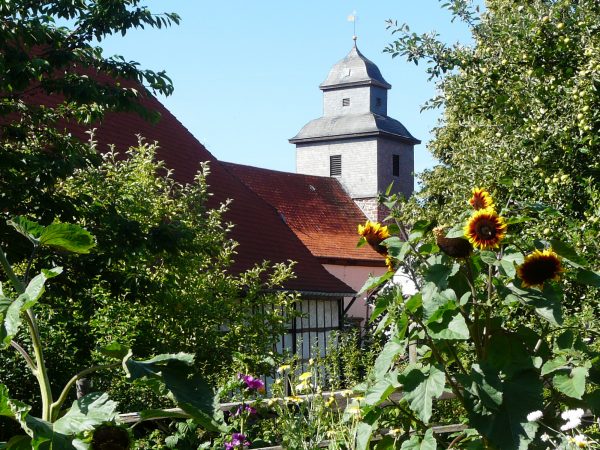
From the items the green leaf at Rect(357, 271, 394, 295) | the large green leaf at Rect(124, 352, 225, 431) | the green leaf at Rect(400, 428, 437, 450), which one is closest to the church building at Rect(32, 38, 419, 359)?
the green leaf at Rect(357, 271, 394, 295)

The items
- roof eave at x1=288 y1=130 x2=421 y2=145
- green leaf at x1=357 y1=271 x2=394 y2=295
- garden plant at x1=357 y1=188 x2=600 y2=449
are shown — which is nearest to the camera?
garden plant at x1=357 y1=188 x2=600 y2=449

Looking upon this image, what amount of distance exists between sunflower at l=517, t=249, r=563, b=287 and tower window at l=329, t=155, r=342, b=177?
43673 mm

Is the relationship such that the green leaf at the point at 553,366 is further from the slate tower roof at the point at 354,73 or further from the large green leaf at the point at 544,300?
the slate tower roof at the point at 354,73

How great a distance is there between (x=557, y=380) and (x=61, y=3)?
5.95m

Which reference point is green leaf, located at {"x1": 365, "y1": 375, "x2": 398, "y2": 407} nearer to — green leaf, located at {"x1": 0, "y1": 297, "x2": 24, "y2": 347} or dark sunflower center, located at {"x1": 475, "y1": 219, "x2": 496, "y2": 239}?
dark sunflower center, located at {"x1": 475, "y1": 219, "x2": 496, "y2": 239}

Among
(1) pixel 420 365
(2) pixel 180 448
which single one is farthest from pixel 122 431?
(2) pixel 180 448

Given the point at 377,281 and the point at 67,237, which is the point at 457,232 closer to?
the point at 377,281

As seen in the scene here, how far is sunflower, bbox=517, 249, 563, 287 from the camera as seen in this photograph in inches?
141

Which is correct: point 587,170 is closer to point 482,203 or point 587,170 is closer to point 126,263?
point 482,203

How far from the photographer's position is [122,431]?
233 cm

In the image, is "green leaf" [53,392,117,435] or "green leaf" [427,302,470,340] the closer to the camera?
"green leaf" [53,392,117,435]

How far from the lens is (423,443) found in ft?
12.2

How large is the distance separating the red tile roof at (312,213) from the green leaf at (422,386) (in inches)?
1181

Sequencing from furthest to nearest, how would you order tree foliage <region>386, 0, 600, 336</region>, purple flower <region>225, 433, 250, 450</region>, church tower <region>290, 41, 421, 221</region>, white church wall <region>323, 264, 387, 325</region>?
church tower <region>290, 41, 421, 221</region>, white church wall <region>323, 264, 387, 325</region>, tree foliage <region>386, 0, 600, 336</region>, purple flower <region>225, 433, 250, 450</region>
